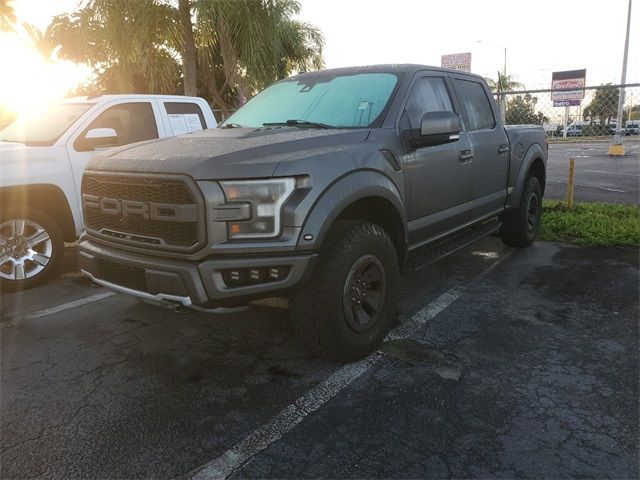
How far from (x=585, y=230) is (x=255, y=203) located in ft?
18.6

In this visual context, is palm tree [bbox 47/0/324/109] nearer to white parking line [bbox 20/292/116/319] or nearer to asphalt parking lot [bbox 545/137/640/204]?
asphalt parking lot [bbox 545/137/640/204]

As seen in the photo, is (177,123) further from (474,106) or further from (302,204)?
(302,204)

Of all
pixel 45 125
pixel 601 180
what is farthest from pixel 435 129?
pixel 601 180

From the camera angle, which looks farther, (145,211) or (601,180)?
(601,180)

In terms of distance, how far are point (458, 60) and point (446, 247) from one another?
23.6ft

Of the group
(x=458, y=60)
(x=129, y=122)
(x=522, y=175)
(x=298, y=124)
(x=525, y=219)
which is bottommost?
(x=525, y=219)

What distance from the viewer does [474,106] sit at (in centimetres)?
495

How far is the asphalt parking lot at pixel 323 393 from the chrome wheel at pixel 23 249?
19.7 inches

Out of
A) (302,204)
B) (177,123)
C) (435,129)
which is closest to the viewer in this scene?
(302,204)

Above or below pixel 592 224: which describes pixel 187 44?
above

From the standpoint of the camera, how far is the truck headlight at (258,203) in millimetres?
2756

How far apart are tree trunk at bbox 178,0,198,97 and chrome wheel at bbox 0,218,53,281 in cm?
839

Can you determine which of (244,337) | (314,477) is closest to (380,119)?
(244,337)

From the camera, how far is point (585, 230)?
271 inches
